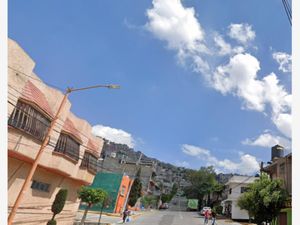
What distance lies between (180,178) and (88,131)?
15020cm

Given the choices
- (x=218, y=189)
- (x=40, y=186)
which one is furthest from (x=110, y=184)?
(x=218, y=189)

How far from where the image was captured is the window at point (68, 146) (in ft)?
67.9

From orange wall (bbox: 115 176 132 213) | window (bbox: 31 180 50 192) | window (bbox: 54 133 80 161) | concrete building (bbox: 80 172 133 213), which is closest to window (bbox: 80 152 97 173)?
window (bbox: 54 133 80 161)

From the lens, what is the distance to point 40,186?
68.1 feet

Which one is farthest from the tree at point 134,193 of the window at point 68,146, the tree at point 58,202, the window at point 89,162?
the tree at point 58,202

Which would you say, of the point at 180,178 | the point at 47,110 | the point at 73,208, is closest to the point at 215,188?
the point at 73,208

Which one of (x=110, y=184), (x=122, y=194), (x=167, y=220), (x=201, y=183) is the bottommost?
(x=167, y=220)

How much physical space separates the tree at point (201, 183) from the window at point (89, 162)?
172 feet

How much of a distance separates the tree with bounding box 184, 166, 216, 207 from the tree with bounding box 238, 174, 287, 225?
50844 mm

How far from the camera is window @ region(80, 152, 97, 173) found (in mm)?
25656

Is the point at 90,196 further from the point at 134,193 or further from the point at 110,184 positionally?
the point at 134,193

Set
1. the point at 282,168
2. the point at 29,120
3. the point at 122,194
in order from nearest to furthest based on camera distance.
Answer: the point at 29,120, the point at 282,168, the point at 122,194

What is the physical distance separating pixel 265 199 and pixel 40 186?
52.9 ft
